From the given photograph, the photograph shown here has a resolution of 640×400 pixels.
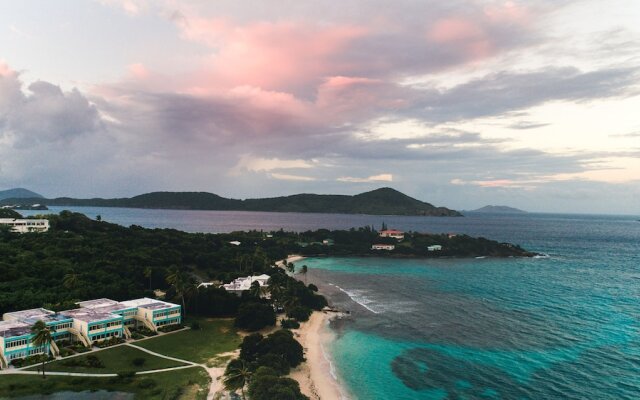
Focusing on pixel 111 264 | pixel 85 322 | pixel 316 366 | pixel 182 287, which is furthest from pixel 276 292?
pixel 111 264

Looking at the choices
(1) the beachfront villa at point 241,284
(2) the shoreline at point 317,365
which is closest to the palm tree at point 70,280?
(1) the beachfront villa at point 241,284

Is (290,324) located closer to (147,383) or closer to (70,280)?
(147,383)

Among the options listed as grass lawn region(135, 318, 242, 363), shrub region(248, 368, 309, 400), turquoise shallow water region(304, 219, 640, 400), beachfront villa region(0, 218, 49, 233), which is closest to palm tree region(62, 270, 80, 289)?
grass lawn region(135, 318, 242, 363)

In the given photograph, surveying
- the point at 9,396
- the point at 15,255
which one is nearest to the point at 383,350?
the point at 9,396

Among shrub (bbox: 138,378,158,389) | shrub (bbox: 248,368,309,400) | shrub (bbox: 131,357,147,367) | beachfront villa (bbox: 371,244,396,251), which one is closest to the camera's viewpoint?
shrub (bbox: 248,368,309,400)

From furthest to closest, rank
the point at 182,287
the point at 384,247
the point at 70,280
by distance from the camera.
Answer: the point at 384,247
the point at 182,287
the point at 70,280

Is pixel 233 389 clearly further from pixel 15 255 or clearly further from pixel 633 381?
pixel 15 255

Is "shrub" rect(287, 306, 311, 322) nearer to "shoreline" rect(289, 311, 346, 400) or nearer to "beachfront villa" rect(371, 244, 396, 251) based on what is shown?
"shoreline" rect(289, 311, 346, 400)
